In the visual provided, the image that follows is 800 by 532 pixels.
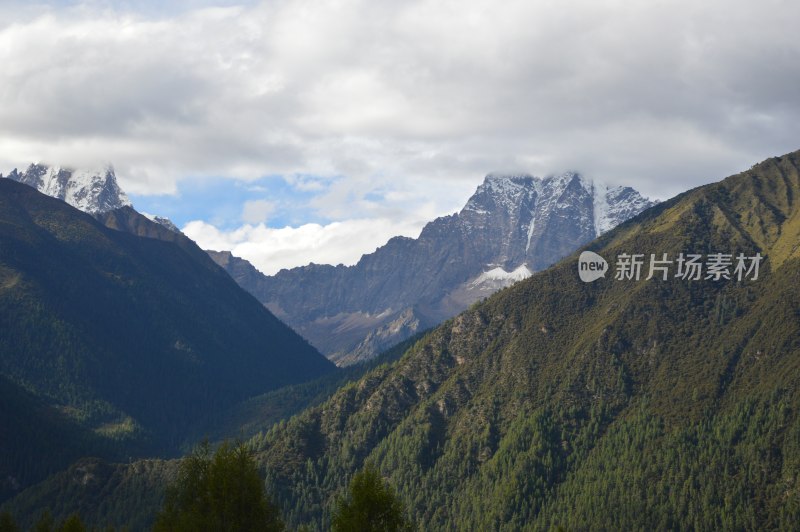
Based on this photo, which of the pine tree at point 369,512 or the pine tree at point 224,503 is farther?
the pine tree at point 224,503

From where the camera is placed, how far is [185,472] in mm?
111125

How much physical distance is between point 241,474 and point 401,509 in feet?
63.2

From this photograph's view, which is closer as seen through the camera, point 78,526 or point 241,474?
point 241,474

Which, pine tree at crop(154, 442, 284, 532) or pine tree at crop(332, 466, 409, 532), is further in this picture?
pine tree at crop(154, 442, 284, 532)

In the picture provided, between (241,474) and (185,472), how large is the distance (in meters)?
9.72

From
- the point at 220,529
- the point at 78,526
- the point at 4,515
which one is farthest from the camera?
the point at 4,515

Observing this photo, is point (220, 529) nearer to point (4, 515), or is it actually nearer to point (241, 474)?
point (241, 474)

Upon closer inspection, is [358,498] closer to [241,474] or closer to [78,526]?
[241,474]

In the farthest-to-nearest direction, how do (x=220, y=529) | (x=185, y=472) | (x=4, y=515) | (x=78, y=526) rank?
(x=4, y=515)
(x=78, y=526)
(x=185, y=472)
(x=220, y=529)

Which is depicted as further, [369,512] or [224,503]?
[224,503]

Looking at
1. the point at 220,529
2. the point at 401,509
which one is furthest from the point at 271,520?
the point at 401,509

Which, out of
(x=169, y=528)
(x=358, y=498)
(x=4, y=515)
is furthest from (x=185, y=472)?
(x=4, y=515)

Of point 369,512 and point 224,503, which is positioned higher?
point 224,503

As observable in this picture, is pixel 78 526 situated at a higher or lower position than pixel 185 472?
lower
